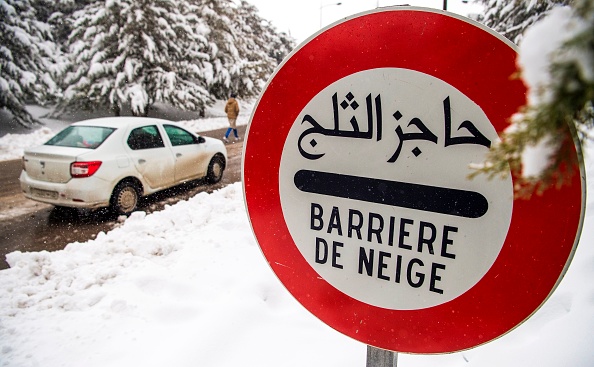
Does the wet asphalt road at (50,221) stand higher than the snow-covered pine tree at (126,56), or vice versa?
the snow-covered pine tree at (126,56)

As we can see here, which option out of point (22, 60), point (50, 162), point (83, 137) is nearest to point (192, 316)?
point (50, 162)

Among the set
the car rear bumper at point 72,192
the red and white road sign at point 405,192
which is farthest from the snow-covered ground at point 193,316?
the car rear bumper at point 72,192

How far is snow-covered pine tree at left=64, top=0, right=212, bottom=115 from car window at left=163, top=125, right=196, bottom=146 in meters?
12.6

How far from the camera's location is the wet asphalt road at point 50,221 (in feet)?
17.0

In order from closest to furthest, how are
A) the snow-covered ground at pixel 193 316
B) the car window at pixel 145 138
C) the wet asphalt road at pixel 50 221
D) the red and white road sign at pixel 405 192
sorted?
1. the red and white road sign at pixel 405 192
2. the snow-covered ground at pixel 193 316
3. the wet asphalt road at pixel 50 221
4. the car window at pixel 145 138

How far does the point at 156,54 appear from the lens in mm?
19906

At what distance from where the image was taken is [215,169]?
28.7 feet

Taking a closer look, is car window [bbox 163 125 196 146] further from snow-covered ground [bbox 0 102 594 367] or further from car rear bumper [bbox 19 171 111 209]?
snow-covered ground [bbox 0 102 594 367]

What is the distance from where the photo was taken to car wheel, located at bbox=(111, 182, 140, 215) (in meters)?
6.22

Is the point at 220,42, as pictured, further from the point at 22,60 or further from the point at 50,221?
the point at 50,221

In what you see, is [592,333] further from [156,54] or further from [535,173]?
[156,54]

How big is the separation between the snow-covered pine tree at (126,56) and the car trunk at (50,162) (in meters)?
13.8

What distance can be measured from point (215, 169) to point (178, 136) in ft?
4.40

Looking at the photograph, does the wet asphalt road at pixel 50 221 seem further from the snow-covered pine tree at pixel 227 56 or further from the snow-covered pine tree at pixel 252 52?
the snow-covered pine tree at pixel 227 56
